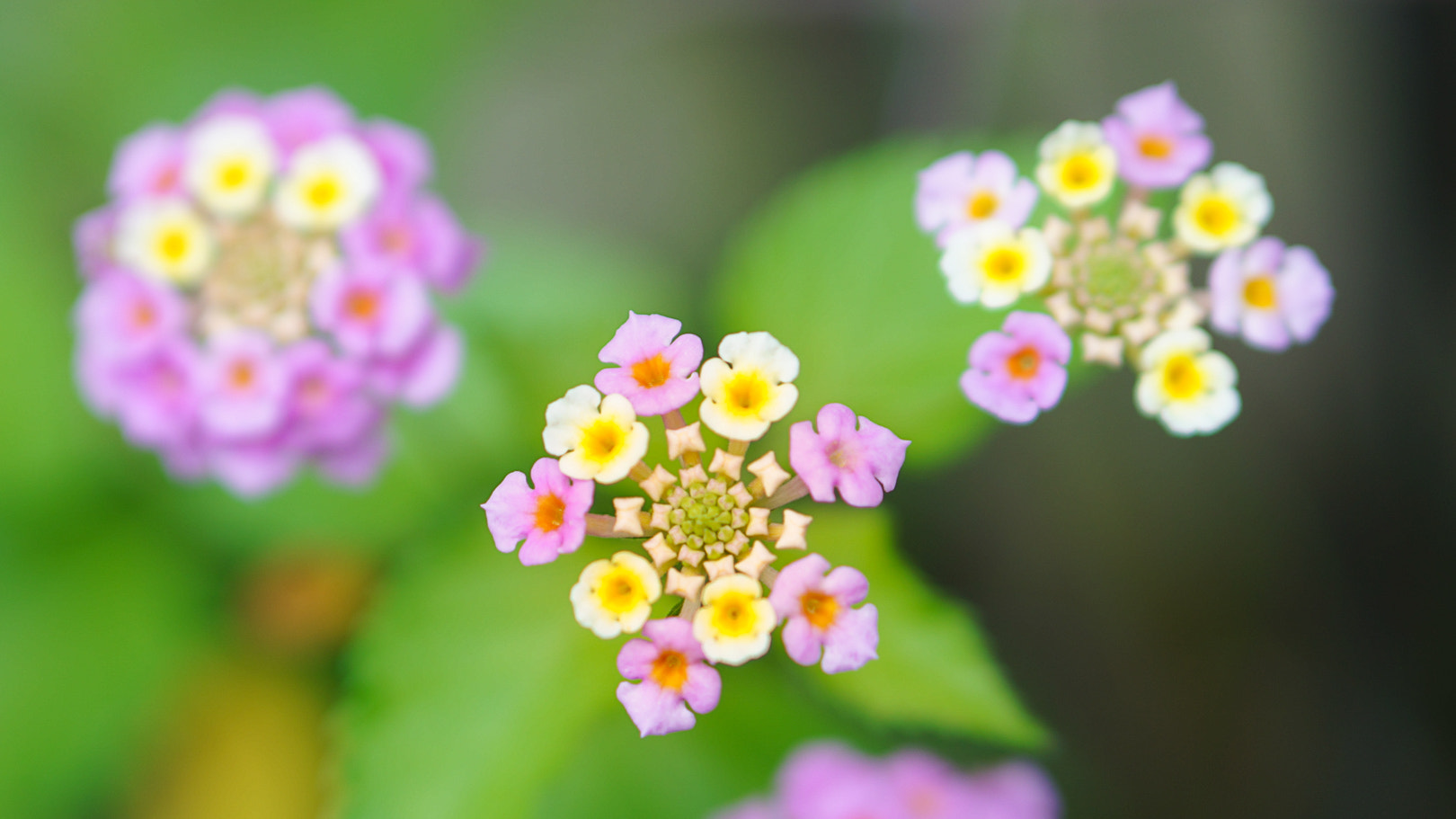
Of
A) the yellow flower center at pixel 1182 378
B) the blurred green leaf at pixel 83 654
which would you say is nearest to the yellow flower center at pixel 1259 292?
the yellow flower center at pixel 1182 378

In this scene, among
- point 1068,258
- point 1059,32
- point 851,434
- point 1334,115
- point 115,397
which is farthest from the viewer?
point 1059,32

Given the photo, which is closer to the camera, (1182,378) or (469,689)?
(1182,378)

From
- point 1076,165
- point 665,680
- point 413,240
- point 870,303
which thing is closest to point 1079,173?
point 1076,165

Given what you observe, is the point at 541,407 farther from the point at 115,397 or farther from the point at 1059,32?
the point at 1059,32

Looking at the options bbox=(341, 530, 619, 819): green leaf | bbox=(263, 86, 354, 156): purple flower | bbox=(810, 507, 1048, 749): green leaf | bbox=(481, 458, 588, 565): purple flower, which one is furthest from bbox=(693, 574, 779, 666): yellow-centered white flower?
bbox=(263, 86, 354, 156): purple flower

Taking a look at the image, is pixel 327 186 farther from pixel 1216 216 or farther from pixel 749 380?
pixel 1216 216

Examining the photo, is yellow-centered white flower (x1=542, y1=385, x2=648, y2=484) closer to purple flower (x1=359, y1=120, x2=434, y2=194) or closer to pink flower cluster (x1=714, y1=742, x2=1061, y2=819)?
purple flower (x1=359, y1=120, x2=434, y2=194)

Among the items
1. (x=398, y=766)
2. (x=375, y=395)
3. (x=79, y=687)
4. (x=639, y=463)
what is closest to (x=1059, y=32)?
(x=375, y=395)
